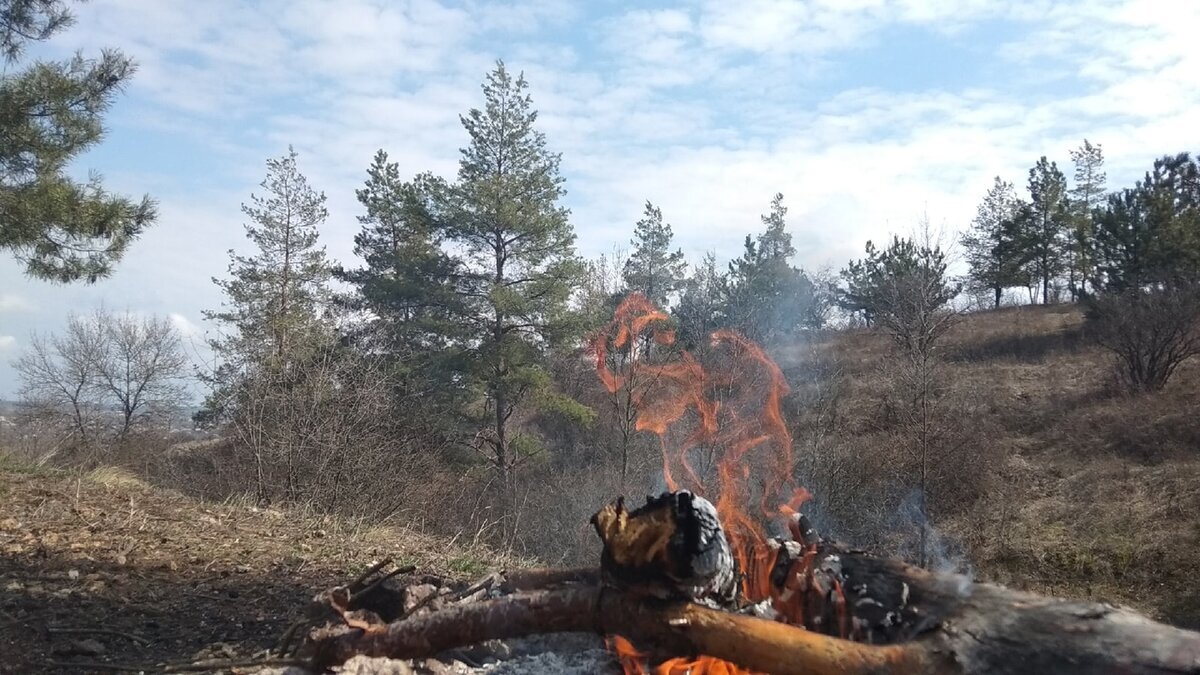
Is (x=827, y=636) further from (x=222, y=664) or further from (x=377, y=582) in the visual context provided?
(x=222, y=664)

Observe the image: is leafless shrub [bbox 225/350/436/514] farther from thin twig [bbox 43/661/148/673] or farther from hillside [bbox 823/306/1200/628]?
hillside [bbox 823/306/1200/628]

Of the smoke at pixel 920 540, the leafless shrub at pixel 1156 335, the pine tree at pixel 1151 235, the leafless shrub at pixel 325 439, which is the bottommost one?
the smoke at pixel 920 540

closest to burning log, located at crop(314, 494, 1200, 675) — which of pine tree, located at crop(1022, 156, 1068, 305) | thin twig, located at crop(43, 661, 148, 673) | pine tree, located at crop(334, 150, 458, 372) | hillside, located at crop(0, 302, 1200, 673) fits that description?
thin twig, located at crop(43, 661, 148, 673)

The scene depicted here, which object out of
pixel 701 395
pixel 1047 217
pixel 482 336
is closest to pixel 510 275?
pixel 482 336

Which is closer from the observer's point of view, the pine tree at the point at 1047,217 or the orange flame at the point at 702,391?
the orange flame at the point at 702,391

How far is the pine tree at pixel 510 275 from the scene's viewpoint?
21094 mm

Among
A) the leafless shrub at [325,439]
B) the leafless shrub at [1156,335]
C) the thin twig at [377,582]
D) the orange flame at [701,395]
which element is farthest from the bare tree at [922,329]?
the thin twig at [377,582]

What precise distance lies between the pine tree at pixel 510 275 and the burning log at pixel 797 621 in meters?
17.4

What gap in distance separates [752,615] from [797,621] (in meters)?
0.53

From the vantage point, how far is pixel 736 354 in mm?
18688

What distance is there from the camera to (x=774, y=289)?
103ft

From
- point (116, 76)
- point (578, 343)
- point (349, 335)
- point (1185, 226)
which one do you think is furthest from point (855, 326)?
point (116, 76)

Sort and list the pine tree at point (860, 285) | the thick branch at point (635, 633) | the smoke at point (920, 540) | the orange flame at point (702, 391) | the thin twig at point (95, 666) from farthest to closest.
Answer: the pine tree at point (860, 285) < the smoke at point (920, 540) < the orange flame at point (702, 391) < the thin twig at point (95, 666) < the thick branch at point (635, 633)

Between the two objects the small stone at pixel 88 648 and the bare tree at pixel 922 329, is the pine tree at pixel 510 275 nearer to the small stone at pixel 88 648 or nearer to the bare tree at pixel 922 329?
the bare tree at pixel 922 329
